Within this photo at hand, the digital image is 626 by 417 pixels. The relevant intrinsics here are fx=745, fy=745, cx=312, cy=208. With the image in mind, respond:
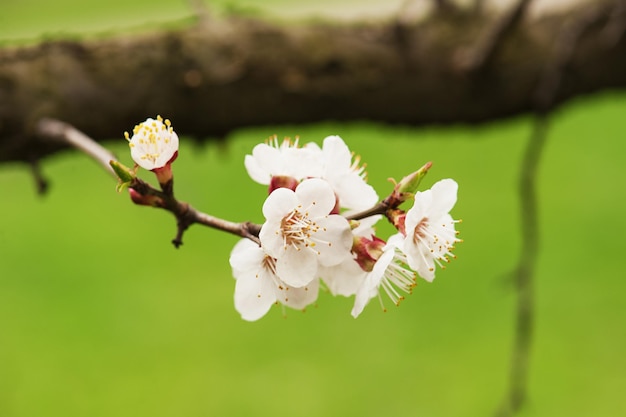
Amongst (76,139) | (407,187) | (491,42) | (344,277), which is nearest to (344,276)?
(344,277)

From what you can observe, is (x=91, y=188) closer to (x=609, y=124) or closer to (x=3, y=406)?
(x=3, y=406)

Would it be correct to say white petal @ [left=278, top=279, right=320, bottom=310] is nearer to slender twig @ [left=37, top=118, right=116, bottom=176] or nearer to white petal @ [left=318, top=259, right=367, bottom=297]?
white petal @ [left=318, top=259, right=367, bottom=297]

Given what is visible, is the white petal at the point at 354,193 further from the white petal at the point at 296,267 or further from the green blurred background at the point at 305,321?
the green blurred background at the point at 305,321

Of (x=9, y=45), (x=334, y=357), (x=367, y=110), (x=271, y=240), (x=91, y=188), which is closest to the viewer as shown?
(x=271, y=240)

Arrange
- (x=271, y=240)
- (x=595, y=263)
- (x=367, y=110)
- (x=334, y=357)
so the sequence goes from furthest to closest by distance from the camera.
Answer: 1. (x=595, y=263)
2. (x=334, y=357)
3. (x=367, y=110)
4. (x=271, y=240)

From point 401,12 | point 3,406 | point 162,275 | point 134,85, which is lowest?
point 3,406

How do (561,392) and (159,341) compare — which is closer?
(561,392)

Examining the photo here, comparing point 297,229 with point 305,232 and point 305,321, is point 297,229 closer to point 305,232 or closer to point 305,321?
point 305,232

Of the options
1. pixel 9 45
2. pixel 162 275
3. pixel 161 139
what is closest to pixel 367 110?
pixel 9 45
